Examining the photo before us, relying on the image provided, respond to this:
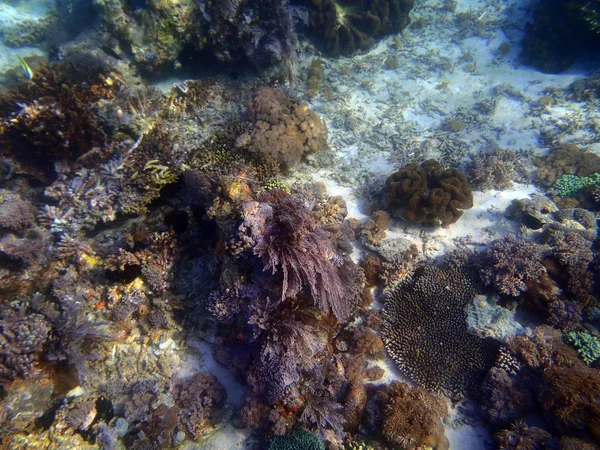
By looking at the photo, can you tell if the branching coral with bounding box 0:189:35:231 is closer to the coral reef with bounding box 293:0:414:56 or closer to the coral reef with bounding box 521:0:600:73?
the coral reef with bounding box 293:0:414:56

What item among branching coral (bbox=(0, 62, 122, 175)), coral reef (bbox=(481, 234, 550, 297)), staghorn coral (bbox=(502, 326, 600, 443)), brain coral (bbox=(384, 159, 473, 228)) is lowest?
staghorn coral (bbox=(502, 326, 600, 443))

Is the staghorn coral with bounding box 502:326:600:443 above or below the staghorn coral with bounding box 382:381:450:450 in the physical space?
below

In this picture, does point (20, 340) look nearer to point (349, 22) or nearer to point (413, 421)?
point (413, 421)

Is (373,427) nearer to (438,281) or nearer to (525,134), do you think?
(438,281)

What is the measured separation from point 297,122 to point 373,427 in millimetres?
6837

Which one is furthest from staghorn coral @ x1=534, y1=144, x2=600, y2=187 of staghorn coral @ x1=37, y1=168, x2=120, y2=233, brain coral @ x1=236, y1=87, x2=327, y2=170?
staghorn coral @ x1=37, y1=168, x2=120, y2=233

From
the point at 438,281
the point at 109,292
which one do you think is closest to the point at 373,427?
the point at 438,281

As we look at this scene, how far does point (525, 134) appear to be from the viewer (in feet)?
34.3

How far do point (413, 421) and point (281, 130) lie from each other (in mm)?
6523

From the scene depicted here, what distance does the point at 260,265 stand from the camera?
464 cm

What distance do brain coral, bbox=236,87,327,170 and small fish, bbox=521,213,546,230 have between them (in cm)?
544

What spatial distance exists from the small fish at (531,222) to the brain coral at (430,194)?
4.23ft

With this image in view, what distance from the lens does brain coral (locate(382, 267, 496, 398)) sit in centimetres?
Answer: 557

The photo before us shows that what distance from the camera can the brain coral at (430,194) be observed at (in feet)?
23.5
